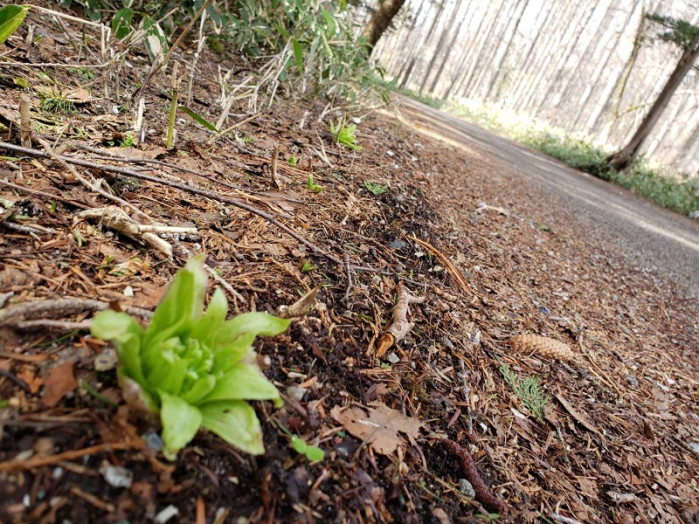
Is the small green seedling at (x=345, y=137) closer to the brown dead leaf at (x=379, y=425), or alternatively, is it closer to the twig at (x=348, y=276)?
the twig at (x=348, y=276)

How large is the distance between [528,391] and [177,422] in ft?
4.99

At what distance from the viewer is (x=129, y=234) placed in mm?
1315

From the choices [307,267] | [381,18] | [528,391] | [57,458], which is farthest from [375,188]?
[381,18]

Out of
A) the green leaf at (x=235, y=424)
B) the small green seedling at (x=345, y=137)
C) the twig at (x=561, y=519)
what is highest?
the small green seedling at (x=345, y=137)

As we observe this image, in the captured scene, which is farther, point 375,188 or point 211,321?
point 375,188

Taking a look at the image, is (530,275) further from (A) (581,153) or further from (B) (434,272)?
(A) (581,153)

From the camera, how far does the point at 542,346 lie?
2096 mm

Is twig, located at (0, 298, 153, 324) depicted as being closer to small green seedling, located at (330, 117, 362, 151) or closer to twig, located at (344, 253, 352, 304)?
twig, located at (344, 253, 352, 304)

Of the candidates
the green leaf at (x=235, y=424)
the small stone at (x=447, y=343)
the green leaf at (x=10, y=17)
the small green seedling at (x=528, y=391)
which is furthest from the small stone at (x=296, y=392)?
the green leaf at (x=10, y=17)

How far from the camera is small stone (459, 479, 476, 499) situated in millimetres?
1170

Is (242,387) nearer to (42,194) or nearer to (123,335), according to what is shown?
(123,335)

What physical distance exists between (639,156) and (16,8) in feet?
47.0

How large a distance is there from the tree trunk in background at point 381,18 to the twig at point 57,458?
6.74 metres

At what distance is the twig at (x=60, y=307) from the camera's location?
88 centimetres
